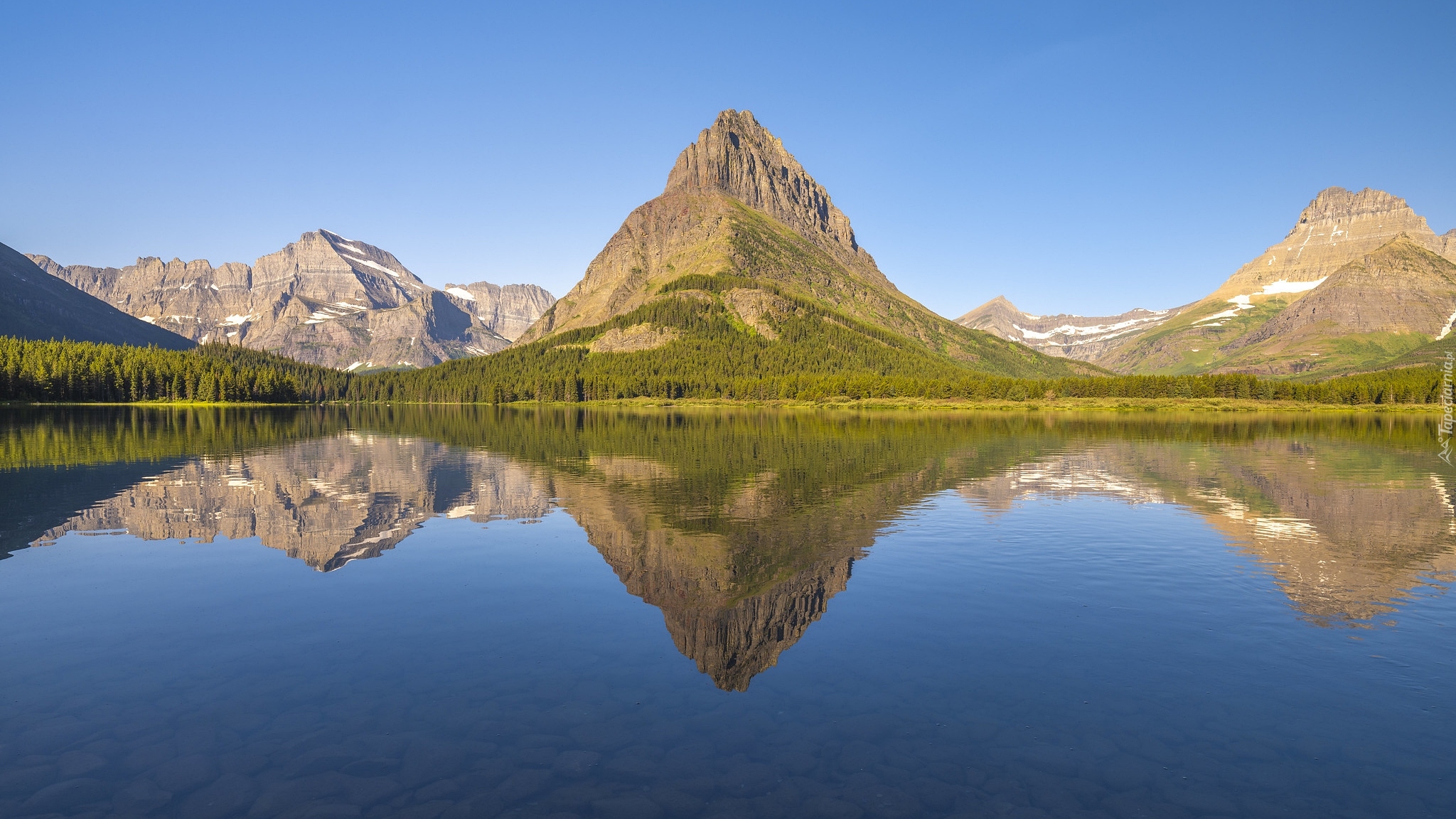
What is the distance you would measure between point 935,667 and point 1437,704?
11.8 meters

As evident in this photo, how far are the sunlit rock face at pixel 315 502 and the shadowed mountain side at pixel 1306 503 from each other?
35.3m

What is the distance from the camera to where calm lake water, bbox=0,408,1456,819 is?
14.2 m

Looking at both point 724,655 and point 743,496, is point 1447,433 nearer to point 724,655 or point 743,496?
point 743,496

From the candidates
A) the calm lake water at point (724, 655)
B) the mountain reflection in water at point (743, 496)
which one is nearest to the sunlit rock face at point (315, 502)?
the mountain reflection in water at point (743, 496)

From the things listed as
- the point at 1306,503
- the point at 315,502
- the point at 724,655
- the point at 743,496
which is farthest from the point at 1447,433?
the point at 315,502

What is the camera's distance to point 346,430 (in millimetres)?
133125

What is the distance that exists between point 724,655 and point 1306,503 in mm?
46965

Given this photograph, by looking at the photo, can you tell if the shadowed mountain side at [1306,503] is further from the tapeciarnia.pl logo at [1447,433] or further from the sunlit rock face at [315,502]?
the sunlit rock face at [315,502]

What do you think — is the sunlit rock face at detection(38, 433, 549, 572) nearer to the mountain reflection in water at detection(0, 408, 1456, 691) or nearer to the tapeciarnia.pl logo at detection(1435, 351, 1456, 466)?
the mountain reflection in water at detection(0, 408, 1456, 691)

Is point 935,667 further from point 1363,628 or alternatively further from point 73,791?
point 73,791

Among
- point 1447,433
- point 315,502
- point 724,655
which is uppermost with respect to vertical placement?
point 1447,433

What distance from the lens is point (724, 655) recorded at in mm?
21328

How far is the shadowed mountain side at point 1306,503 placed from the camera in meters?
29.0

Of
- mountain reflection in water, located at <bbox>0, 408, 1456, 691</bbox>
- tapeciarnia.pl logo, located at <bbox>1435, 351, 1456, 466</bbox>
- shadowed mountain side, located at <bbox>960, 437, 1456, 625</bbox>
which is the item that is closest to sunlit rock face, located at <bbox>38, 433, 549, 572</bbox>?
mountain reflection in water, located at <bbox>0, 408, 1456, 691</bbox>
